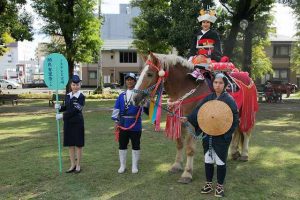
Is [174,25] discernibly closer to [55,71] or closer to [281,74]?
[55,71]

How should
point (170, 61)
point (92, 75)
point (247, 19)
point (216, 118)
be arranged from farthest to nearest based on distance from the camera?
1. point (92, 75)
2. point (247, 19)
3. point (170, 61)
4. point (216, 118)

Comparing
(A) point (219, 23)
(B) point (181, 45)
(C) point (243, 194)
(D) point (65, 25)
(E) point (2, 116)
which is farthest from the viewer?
(D) point (65, 25)

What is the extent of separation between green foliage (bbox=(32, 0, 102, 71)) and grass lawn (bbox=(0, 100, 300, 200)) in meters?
16.6

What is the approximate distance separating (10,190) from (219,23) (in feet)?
67.8

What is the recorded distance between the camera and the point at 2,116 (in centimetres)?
1741

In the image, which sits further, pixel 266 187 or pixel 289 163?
pixel 289 163

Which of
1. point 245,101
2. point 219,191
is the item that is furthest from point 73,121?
point 245,101

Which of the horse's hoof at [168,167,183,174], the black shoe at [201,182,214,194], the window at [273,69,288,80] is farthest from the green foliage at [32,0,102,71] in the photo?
the window at [273,69,288,80]

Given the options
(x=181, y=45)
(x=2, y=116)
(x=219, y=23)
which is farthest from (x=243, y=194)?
(x=219, y=23)

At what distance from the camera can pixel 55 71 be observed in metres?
7.48

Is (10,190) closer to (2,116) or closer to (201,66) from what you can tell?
(201,66)

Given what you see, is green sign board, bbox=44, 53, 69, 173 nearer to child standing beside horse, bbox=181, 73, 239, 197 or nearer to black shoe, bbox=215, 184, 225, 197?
child standing beside horse, bbox=181, 73, 239, 197

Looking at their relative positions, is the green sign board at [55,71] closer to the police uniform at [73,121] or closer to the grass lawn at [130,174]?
the police uniform at [73,121]

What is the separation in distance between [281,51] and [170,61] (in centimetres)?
4985
